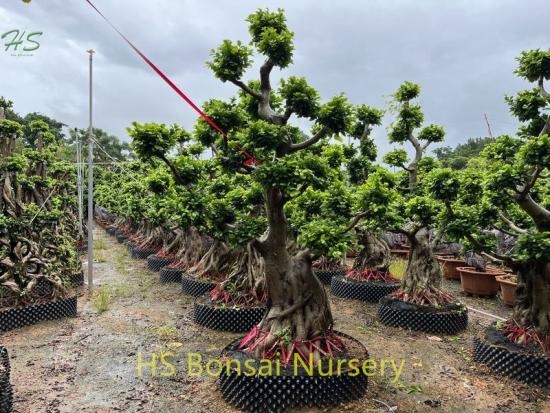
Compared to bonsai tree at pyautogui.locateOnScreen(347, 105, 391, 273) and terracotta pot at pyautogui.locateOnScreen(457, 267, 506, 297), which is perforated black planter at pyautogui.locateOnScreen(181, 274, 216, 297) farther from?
terracotta pot at pyautogui.locateOnScreen(457, 267, 506, 297)

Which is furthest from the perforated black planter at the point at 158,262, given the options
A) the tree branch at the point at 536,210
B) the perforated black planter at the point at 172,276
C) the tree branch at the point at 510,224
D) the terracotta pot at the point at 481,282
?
the tree branch at the point at 536,210

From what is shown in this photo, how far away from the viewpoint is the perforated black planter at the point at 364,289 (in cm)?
899

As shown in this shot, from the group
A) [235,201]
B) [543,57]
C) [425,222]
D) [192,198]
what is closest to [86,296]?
[235,201]

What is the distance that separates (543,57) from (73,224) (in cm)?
1653

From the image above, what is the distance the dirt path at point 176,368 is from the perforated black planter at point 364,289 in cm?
44

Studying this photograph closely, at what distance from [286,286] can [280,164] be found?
1502mm

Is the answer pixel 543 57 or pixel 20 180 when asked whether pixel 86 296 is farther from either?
pixel 543 57

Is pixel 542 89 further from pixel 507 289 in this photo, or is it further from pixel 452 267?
pixel 452 267

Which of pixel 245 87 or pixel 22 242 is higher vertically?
pixel 245 87

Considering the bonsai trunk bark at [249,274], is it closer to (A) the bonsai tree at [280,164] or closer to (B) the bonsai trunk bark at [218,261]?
(B) the bonsai trunk bark at [218,261]

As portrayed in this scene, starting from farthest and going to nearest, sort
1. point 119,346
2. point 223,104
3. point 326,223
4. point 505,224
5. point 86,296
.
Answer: point 86,296, point 119,346, point 505,224, point 223,104, point 326,223

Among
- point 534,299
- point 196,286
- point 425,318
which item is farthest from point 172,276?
point 534,299

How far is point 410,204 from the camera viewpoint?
6.68 m

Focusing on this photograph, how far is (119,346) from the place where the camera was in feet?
20.7
